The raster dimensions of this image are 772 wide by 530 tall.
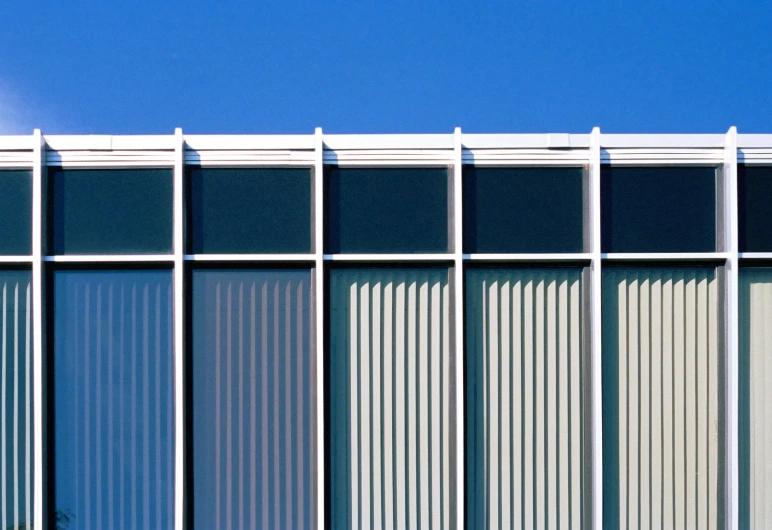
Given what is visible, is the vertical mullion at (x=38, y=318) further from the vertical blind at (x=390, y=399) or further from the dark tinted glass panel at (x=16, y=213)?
the vertical blind at (x=390, y=399)

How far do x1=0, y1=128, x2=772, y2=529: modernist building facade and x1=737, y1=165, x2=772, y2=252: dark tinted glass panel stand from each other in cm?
2

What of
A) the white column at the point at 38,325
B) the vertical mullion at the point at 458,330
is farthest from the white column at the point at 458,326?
the white column at the point at 38,325

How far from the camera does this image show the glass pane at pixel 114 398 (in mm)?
6324

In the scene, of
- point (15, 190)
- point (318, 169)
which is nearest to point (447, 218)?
point (318, 169)

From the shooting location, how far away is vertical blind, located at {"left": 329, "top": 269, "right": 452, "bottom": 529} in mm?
6359

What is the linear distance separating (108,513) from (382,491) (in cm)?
248

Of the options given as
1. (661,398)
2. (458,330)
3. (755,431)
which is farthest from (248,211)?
(755,431)

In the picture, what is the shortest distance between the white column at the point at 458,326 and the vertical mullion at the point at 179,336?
2431mm

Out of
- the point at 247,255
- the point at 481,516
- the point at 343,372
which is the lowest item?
the point at 481,516

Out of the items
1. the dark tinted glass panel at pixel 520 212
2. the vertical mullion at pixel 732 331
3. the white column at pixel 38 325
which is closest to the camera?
the white column at pixel 38 325

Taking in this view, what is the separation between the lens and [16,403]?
6336 millimetres

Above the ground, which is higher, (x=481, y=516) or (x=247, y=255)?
(x=247, y=255)

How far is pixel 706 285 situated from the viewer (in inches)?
257

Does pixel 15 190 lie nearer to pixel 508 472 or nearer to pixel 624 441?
pixel 508 472
